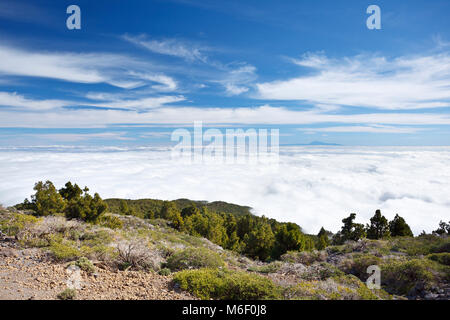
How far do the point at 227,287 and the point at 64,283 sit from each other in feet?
14.7

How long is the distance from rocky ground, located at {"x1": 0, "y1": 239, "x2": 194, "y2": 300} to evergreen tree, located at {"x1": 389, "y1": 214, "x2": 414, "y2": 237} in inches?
1214

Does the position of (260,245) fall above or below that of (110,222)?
below

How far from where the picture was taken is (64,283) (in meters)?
6.67

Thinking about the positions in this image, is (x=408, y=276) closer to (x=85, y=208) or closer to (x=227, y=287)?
(x=227, y=287)

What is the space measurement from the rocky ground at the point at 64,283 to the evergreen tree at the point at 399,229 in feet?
101

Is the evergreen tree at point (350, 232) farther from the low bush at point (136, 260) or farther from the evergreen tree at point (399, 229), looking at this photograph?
the low bush at point (136, 260)

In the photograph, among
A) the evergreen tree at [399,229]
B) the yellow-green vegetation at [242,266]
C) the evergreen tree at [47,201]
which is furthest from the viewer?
the evergreen tree at [399,229]

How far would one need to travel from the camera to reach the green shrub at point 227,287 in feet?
22.2

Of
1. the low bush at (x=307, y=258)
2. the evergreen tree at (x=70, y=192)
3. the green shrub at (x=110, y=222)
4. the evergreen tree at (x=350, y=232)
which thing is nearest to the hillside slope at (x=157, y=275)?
the low bush at (x=307, y=258)

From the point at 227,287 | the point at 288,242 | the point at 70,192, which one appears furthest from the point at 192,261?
the point at 70,192

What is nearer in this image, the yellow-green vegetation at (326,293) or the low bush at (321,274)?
the yellow-green vegetation at (326,293)

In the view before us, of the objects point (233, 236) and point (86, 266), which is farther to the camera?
point (233, 236)

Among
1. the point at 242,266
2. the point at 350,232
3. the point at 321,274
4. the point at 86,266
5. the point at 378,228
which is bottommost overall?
the point at 350,232

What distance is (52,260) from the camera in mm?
8352
